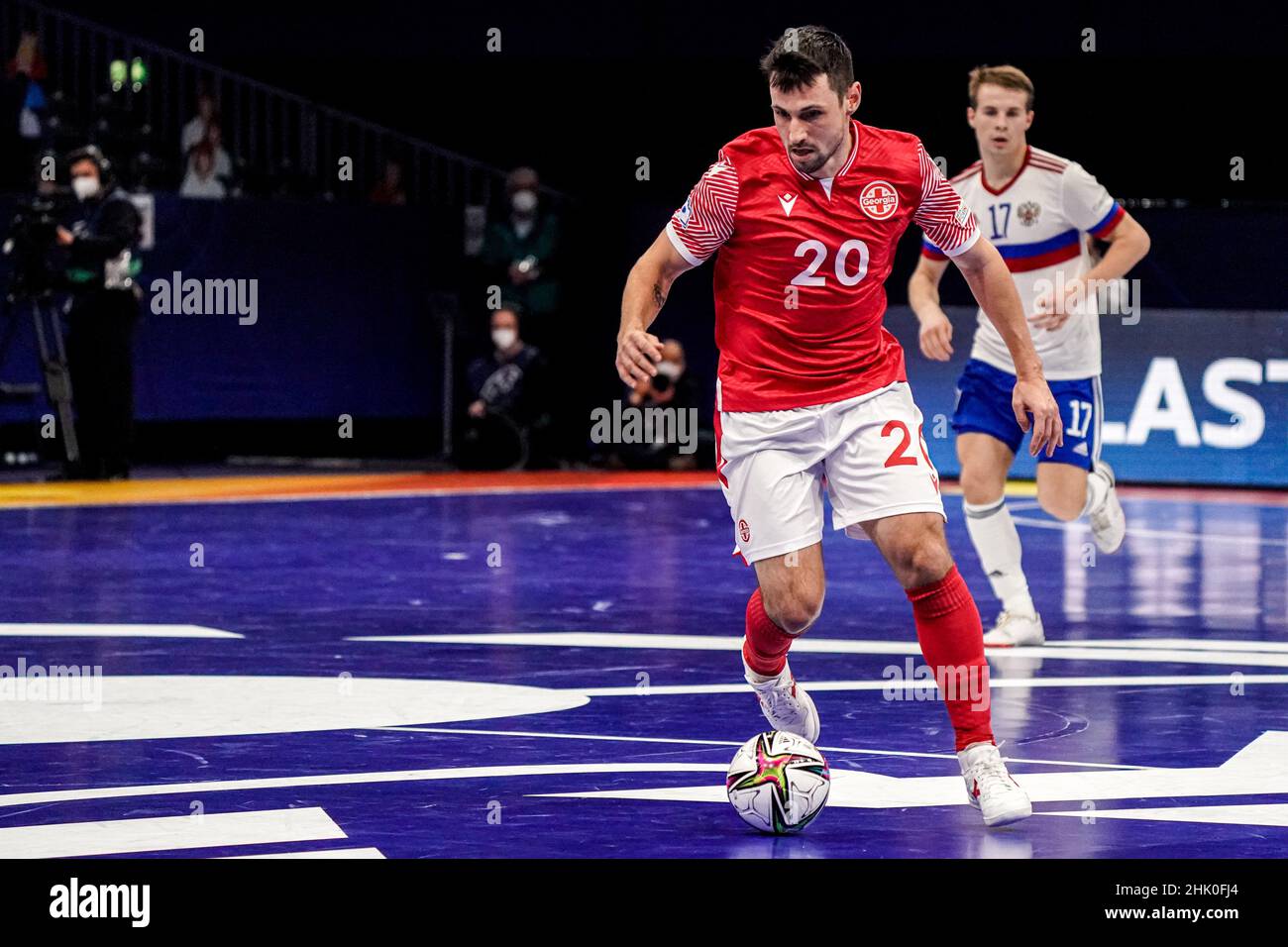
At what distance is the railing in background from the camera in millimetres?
19125

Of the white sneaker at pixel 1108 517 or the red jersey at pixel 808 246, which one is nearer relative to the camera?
the red jersey at pixel 808 246

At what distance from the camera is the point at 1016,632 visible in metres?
8.89

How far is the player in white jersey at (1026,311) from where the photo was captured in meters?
9.00

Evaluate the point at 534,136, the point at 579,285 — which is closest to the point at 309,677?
the point at 579,285

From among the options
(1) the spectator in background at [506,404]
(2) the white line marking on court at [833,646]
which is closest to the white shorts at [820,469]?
(2) the white line marking on court at [833,646]

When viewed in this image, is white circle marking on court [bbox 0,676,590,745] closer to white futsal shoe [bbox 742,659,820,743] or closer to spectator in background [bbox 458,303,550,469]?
white futsal shoe [bbox 742,659,820,743]

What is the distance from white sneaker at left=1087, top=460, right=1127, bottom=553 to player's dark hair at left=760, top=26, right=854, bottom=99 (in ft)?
13.6

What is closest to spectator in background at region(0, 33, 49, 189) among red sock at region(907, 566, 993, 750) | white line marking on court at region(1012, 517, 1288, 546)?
white line marking on court at region(1012, 517, 1288, 546)

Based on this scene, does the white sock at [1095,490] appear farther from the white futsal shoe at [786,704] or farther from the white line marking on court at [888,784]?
the white futsal shoe at [786,704]

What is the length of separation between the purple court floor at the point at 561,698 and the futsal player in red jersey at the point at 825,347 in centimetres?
62

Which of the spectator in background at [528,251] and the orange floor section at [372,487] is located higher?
the spectator in background at [528,251]

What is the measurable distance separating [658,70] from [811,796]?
1641 centimetres
